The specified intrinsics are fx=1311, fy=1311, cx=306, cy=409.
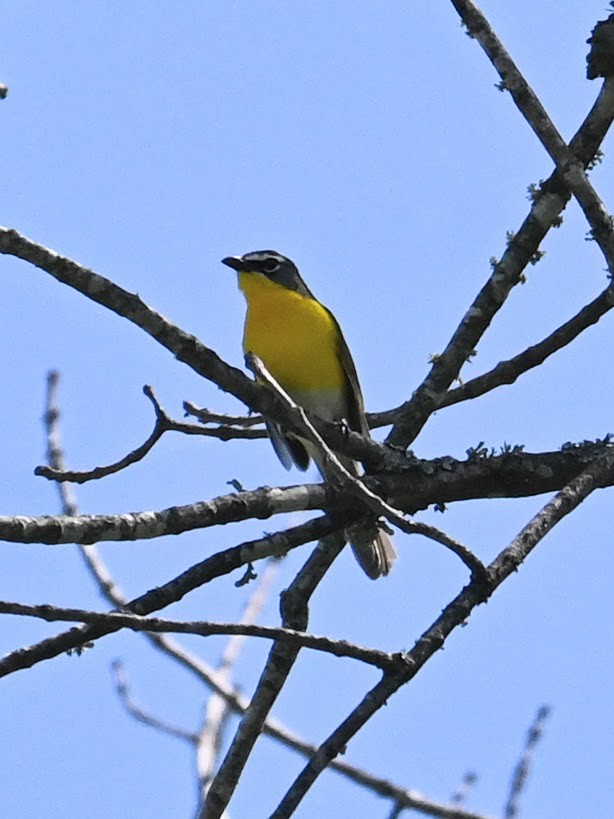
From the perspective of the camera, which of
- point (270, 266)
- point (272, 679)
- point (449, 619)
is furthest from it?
point (270, 266)

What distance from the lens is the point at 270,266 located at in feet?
28.7

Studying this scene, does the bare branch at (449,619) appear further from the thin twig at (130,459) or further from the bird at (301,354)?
the bird at (301,354)

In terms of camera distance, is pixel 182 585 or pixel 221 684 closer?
pixel 182 585

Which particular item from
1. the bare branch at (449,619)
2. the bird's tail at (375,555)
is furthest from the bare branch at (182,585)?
the bird's tail at (375,555)

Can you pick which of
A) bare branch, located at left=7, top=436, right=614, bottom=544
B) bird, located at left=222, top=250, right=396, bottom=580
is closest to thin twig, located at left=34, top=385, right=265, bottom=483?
bare branch, located at left=7, top=436, right=614, bottom=544

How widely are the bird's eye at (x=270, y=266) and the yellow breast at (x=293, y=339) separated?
0.15m

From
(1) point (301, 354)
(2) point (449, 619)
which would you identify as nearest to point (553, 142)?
(2) point (449, 619)

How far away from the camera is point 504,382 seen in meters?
6.14

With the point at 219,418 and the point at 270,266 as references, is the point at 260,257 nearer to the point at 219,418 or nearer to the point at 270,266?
the point at 270,266

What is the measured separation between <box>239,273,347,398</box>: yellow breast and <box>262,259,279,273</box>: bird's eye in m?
0.15

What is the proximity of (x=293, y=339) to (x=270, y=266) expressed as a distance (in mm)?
873

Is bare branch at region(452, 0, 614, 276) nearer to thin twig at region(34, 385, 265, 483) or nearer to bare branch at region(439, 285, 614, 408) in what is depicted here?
bare branch at region(439, 285, 614, 408)

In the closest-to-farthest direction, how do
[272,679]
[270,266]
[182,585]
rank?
[182,585] → [272,679] → [270,266]

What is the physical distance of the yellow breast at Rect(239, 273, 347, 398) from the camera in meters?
8.01
